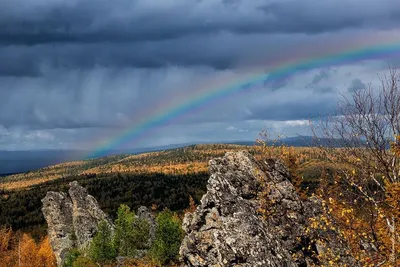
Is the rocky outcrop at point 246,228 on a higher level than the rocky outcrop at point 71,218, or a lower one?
higher

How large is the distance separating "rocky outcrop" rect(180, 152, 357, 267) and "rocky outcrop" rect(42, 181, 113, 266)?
6571 centimetres

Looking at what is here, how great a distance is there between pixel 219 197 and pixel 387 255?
10.8 m

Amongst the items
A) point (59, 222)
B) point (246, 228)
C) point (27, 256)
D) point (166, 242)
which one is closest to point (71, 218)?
point (59, 222)

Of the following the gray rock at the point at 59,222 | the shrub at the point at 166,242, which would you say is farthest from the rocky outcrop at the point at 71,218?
the shrub at the point at 166,242

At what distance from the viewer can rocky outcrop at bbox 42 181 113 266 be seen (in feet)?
284

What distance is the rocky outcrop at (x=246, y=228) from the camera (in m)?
15.7

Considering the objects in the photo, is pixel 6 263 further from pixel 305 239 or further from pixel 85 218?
pixel 305 239

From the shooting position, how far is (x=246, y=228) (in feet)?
53.0

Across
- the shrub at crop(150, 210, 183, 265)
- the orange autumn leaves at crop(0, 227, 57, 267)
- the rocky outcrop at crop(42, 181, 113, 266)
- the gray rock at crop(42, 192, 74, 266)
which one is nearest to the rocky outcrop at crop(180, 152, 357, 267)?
the shrub at crop(150, 210, 183, 265)

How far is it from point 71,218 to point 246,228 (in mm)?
91885

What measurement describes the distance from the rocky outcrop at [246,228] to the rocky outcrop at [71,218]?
65709 mm

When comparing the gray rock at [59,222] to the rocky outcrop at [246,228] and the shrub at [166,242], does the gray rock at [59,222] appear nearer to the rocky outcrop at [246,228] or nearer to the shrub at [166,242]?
the shrub at [166,242]

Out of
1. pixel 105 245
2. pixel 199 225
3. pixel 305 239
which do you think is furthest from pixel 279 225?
pixel 105 245

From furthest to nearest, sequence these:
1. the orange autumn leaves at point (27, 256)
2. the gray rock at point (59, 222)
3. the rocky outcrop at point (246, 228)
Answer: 1. the orange autumn leaves at point (27, 256)
2. the gray rock at point (59, 222)
3. the rocky outcrop at point (246, 228)
